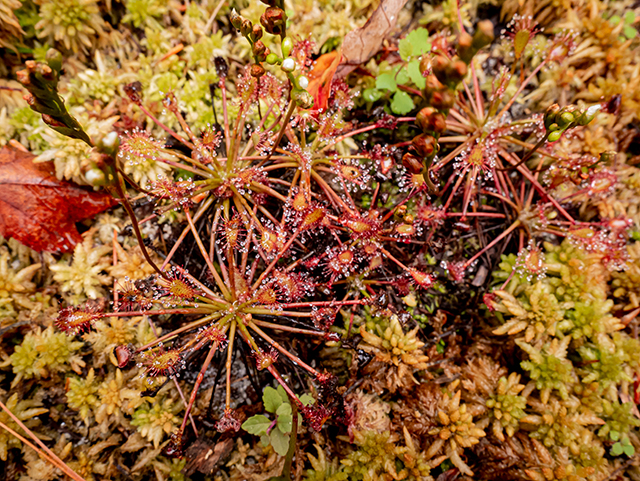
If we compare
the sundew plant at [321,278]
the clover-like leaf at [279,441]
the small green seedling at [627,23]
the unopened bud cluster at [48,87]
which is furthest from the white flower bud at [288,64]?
the small green seedling at [627,23]

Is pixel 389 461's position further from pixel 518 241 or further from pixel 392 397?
pixel 518 241

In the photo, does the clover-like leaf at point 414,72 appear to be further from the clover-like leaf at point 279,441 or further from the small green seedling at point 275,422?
the clover-like leaf at point 279,441

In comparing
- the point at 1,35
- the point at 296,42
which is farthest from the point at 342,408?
the point at 1,35

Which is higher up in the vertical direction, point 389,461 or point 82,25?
point 82,25

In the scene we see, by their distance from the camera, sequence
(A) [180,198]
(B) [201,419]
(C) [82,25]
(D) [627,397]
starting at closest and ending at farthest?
1. (A) [180,198]
2. (B) [201,419]
3. (D) [627,397]
4. (C) [82,25]

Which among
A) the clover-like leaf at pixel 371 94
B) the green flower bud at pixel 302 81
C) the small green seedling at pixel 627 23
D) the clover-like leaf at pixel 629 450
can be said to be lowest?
the clover-like leaf at pixel 629 450

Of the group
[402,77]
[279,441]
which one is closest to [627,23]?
[402,77]

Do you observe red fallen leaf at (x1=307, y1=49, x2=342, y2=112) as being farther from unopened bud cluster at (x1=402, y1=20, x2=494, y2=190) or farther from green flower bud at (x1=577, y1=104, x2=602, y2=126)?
green flower bud at (x1=577, y1=104, x2=602, y2=126)
